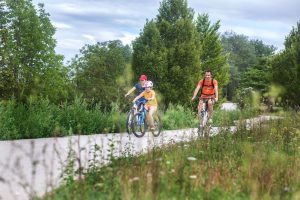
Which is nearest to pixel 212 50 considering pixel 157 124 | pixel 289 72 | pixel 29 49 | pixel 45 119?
pixel 289 72

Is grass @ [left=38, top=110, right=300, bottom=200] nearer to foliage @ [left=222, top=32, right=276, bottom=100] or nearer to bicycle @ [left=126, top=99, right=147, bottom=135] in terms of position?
bicycle @ [left=126, top=99, right=147, bottom=135]

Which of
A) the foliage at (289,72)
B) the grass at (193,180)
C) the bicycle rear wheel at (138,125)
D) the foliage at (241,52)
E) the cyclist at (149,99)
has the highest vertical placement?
the foliage at (241,52)

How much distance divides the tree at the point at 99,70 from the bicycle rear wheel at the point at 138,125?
44217 millimetres

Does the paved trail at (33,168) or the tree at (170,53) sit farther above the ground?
the tree at (170,53)

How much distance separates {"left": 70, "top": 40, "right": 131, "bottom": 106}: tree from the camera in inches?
2479

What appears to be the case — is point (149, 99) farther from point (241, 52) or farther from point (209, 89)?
point (241, 52)

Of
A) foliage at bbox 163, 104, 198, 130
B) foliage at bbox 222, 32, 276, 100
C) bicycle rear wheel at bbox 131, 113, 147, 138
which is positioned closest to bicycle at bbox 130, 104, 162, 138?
bicycle rear wheel at bbox 131, 113, 147, 138

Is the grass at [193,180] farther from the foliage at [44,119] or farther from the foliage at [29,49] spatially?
the foliage at [29,49]

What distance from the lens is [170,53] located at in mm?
28922

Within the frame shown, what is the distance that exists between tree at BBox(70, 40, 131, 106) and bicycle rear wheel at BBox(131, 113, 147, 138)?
44.2 metres

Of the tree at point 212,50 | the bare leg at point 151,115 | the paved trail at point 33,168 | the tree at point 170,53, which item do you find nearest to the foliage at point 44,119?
the bare leg at point 151,115

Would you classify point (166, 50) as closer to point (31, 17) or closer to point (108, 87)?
point (31, 17)

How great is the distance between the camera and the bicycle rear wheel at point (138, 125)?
15.1 meters

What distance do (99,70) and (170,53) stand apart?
3832cm
